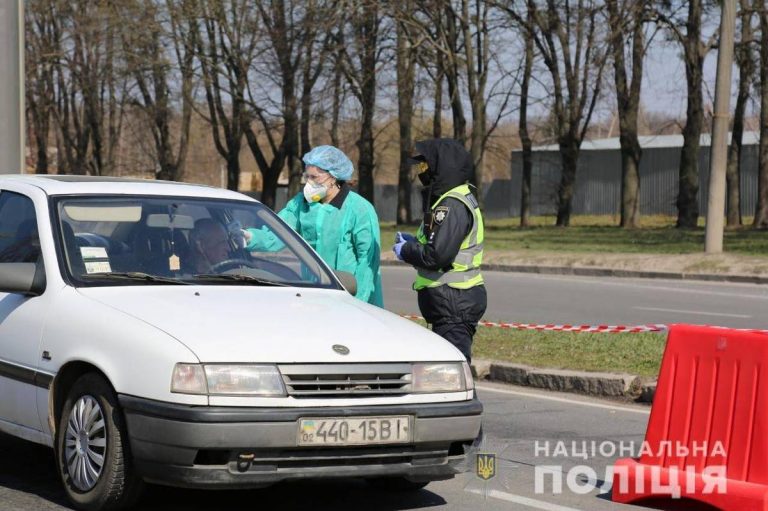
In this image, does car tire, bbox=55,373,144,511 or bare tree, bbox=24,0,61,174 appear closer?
car tire, bbox=55,373,144,511

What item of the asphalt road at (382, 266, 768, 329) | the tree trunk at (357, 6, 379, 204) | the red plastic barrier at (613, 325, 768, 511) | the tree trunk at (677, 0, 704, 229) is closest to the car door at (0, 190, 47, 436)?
the red plastic barrier at (613, 325, 768, 511)

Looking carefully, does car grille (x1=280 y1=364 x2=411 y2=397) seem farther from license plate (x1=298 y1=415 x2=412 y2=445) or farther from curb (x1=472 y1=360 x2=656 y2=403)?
curb (x1=472 y1=360 x2=656 y2=403)

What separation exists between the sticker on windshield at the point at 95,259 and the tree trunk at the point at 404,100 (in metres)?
26.8

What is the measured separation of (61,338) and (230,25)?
4277 centimetres

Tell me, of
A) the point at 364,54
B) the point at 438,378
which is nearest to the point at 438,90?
the point at 364,54

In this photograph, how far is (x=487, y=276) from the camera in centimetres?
2555

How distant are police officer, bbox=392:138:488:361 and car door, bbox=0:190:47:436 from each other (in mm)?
2053

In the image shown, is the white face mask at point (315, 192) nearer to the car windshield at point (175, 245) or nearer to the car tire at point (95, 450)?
the car windshield at point (175, 245)

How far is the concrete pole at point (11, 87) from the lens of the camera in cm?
1406

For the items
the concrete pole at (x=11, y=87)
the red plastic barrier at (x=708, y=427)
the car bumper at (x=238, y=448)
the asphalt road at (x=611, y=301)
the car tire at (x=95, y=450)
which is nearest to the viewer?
the car bumper at (x=238, y=448)

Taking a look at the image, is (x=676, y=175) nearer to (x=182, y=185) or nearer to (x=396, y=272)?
(x=396, y=272)

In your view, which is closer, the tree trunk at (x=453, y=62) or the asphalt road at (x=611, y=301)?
the asphalt road at (x=611, y=301)

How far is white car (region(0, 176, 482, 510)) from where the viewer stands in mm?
5496

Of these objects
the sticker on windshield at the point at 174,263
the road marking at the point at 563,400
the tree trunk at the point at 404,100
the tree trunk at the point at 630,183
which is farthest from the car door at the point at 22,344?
the tree trunk at the point at 630,183
